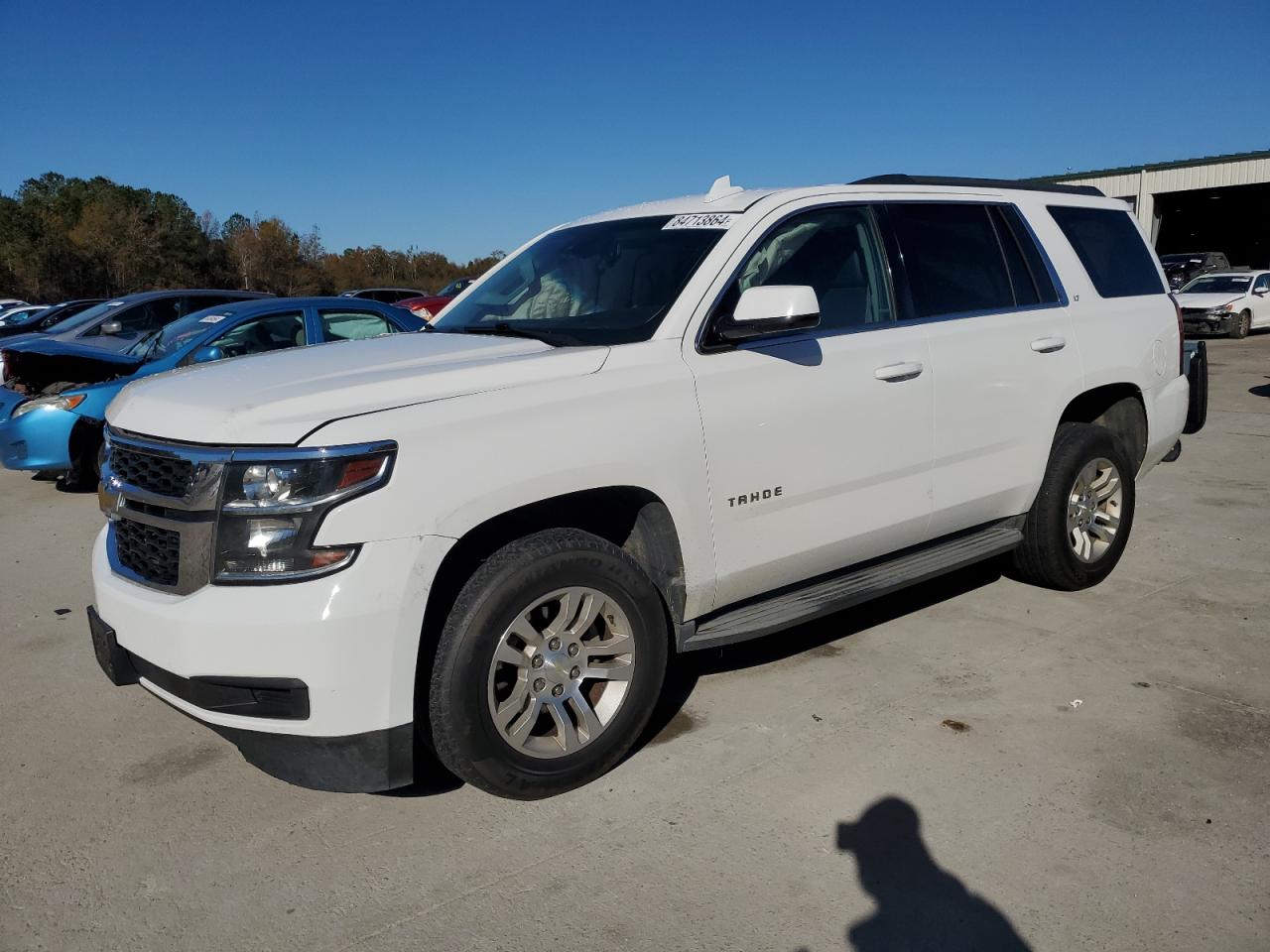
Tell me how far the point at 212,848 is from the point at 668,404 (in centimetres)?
204

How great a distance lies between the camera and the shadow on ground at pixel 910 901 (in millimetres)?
2561

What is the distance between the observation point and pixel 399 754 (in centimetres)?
289

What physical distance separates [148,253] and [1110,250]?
55584 mm

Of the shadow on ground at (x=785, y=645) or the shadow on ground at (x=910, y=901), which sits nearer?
the shadow on ground at (x=910, y=901)

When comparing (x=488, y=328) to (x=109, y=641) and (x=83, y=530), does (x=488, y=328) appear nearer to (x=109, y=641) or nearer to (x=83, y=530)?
(x=109, y=641)

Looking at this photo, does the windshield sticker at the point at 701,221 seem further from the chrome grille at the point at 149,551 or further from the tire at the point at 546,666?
the chrome grille at the point at 149,551

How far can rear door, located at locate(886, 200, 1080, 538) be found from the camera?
170 inches

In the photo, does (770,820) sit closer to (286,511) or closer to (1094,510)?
(286,511)

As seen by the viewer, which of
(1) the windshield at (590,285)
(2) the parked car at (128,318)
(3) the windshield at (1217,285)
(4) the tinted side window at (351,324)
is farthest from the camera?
(3) the windshield at (1217,285)

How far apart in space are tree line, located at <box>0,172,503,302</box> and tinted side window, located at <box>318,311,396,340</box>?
36.1 meters

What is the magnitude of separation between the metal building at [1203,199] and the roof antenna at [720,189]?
26982 millimetres

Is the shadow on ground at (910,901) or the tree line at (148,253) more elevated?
the tree line at (148,253)

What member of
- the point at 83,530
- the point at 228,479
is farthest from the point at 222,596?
the point at 83,530

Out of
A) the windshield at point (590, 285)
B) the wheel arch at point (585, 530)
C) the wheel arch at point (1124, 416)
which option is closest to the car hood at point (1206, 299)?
the wheel arch at point (1124, 416)
